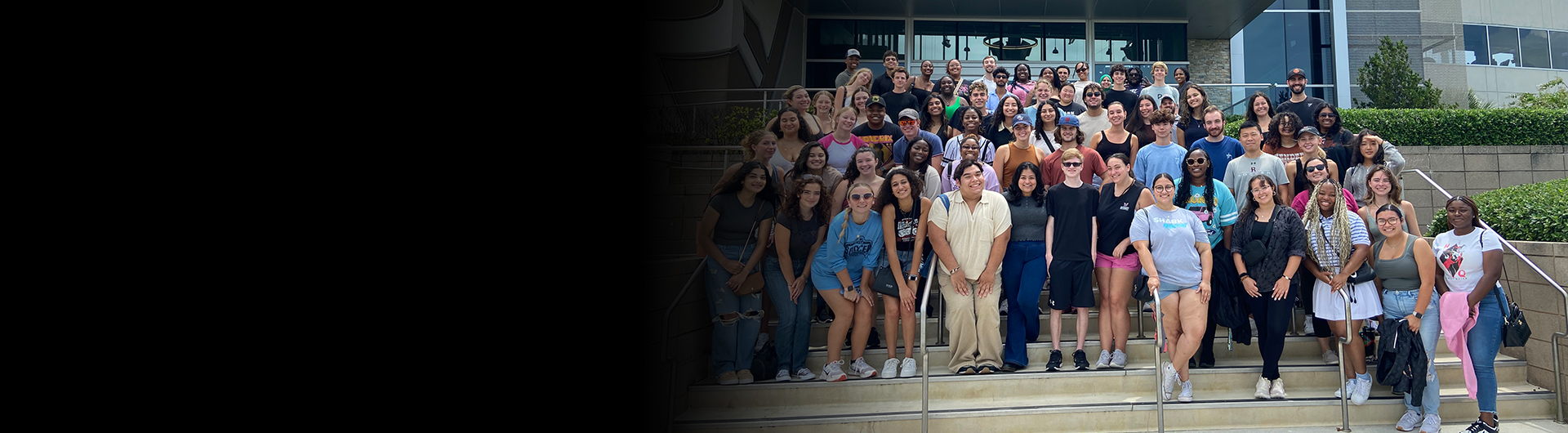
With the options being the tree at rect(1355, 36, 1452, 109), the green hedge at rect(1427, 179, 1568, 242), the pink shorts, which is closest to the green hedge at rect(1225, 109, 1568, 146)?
the tree at rect(1355, 36, 1452, 109)

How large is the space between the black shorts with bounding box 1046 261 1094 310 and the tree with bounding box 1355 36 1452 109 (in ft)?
32.3

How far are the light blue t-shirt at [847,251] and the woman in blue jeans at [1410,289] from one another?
2783mm

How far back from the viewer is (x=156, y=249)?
0.56 meters

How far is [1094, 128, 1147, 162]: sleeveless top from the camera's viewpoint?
5281 mm

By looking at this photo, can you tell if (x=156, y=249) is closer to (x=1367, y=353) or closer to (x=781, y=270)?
(x=781, y=270)

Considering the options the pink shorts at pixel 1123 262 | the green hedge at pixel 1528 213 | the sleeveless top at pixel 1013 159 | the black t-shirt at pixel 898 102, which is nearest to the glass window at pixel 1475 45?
the green hedge at pixel 1528 213

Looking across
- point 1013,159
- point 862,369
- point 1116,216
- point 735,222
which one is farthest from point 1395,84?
point 735,222

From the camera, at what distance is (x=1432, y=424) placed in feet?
13.0

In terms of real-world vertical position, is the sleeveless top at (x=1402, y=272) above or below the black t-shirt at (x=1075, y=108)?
below

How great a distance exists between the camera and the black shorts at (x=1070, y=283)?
429 cm

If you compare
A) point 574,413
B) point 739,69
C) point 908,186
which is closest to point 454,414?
point 574,413

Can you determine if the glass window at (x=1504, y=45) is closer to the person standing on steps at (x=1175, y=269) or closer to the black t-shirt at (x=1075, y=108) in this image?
the black t-shirt at (x=1075, y=108)

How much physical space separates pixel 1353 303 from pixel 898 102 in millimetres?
3374

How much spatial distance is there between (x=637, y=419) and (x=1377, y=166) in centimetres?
517
